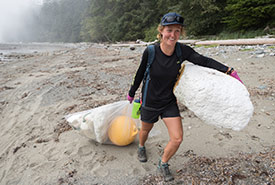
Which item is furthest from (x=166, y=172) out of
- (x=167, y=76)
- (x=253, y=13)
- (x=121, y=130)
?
(x=253, y=13)

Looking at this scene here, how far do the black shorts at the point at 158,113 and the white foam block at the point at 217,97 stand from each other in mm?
195

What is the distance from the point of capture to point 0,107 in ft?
15.2

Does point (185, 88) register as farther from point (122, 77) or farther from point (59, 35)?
point (59, 35)

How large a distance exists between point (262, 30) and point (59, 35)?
66350mm

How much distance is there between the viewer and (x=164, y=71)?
2016 mm

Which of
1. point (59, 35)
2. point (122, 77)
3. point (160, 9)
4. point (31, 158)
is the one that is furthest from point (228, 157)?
point (59, 35)

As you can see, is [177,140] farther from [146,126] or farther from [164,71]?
[164,71]

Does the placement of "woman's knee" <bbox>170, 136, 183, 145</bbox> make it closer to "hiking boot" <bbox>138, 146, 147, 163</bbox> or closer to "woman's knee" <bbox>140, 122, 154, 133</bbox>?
"woman's knee" <bbox>140, 122, 154, 133</bbox>

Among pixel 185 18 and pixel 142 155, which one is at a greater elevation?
pixel 185 18

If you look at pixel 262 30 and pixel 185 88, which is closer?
pixel 185 88

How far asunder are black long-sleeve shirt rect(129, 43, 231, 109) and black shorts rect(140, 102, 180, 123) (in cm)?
5

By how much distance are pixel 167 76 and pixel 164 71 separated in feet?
0.23

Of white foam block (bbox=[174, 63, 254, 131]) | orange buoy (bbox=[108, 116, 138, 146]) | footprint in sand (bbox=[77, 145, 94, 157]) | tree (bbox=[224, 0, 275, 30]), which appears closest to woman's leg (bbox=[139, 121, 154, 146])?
orange buoy (bbox=[108, 116, 138, 146])

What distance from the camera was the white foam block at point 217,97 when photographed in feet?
5.72
